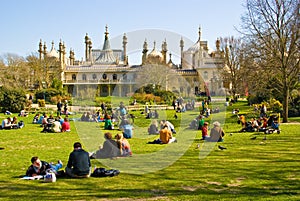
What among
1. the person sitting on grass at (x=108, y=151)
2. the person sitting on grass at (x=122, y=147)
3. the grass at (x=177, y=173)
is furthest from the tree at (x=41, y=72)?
the person sitting on grass at (x=108, y=151)

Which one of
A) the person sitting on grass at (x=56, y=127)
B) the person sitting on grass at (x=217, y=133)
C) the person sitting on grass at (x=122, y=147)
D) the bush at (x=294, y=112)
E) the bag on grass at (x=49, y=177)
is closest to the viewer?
the bag on grass at (x=49, y=177)

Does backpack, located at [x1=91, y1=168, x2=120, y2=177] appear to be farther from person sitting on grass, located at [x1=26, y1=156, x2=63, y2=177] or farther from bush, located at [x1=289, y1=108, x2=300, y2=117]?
bush, located at [x1=289, y1=108, x2=300, y2=117]

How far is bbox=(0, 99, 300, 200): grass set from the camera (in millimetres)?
7258

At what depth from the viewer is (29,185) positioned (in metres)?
8.09

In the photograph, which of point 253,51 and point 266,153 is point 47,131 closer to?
point 266,153

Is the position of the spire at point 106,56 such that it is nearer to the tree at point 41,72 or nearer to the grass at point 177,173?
the tree at point 41,72

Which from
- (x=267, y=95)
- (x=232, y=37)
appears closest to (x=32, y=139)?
(x=267, y=95)

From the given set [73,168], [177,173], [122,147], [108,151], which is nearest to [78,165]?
[73,168]

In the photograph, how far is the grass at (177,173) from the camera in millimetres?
7258

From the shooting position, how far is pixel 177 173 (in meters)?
9.11

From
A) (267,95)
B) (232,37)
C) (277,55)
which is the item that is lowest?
(267,95)


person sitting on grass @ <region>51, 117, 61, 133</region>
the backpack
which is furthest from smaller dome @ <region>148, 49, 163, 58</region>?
the backpack

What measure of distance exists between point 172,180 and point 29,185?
2994 millimetres

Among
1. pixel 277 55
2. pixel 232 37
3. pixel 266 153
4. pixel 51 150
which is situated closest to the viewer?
pixel 266 153
